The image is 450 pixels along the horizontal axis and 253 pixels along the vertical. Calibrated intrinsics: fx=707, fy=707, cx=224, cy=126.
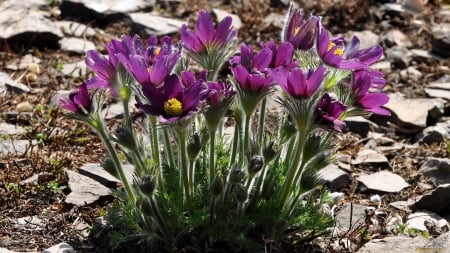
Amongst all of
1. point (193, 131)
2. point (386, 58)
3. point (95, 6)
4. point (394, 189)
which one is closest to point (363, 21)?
point (386, 58)

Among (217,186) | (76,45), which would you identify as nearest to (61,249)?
(217,186)

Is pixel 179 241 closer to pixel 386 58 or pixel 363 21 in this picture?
pixel 386 58

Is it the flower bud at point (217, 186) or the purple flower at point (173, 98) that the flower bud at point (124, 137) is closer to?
the purple flower at point (173, 98)

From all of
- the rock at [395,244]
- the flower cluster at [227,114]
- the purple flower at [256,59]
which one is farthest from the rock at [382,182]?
the purple flower at [256,59]

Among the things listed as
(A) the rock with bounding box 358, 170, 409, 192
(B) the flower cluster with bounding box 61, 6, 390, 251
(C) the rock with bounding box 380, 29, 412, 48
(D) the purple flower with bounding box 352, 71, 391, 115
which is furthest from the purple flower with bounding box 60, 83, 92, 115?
(C) the rock with bounding box 380, 29, 412, 48

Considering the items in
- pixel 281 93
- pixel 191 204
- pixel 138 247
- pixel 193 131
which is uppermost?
pixel 281 93

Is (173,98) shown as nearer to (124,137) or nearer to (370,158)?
(124,137)

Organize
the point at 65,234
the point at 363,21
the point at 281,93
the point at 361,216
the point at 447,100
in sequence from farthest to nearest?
1. the point at 363,21
2. the point at 447,100
3. the point at 361,216
4. the point at 65,234
5. the point at 281,93
